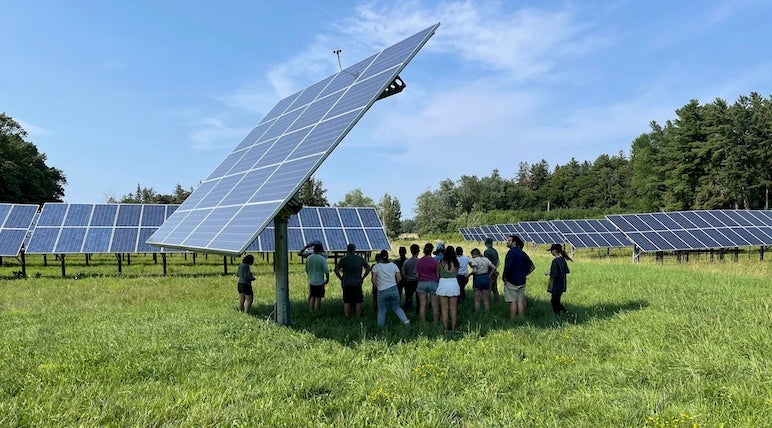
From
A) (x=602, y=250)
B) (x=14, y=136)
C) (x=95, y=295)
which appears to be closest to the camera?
(x=95, y=295)

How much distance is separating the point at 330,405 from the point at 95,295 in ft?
39.7

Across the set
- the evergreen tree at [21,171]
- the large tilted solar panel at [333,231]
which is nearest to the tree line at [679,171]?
the evergreen tree at [21,171]

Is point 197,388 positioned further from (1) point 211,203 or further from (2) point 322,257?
(1) point 211,203

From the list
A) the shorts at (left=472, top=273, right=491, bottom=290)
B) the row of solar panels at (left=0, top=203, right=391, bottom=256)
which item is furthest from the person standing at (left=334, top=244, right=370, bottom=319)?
the row of solar panels at (left=0, top=203, right=391, bottom=256)

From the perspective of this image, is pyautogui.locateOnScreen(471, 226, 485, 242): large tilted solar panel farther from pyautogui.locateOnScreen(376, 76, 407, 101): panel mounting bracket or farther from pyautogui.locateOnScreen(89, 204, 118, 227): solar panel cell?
pyautogui.locateOnScreen(376, 76, 407, 101): panel mounting bracket

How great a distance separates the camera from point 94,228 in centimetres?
2195

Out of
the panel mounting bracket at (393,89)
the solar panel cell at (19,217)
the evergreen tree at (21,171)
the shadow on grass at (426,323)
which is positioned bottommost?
the shadow on grass at (426,323)

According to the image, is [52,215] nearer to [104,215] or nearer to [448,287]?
[104,215]

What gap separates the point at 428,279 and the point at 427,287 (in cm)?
18

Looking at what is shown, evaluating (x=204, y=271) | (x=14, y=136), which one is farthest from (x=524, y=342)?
(x=14, y=136)

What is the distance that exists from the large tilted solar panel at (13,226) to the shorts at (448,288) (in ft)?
63.2

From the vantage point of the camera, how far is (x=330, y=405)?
5480 millimetres

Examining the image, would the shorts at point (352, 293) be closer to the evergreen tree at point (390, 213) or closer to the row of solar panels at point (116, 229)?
the row of solar panels at point (116, 229)

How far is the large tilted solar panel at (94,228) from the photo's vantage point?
20.0 m
